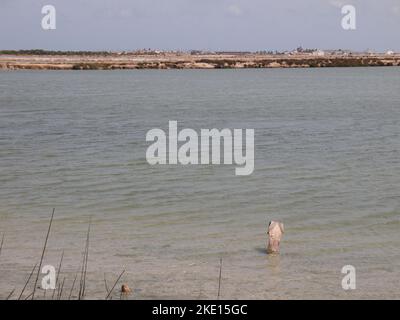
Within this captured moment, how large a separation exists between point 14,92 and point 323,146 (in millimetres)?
30420

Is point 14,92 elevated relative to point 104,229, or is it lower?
elevated

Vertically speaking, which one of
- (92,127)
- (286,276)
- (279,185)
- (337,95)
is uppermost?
(337,95)

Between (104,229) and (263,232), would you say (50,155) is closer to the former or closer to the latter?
(104,229)

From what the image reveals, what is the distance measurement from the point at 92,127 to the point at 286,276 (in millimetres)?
17818

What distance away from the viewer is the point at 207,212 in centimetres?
1230

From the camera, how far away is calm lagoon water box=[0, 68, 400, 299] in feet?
29.0

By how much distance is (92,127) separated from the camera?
25812mm

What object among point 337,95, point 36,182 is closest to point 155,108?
point 337,95

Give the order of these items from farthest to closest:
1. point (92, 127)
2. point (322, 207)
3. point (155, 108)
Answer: point (155, 108) < point (92, 127) < point (322, 207)

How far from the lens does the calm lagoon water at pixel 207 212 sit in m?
8.84
